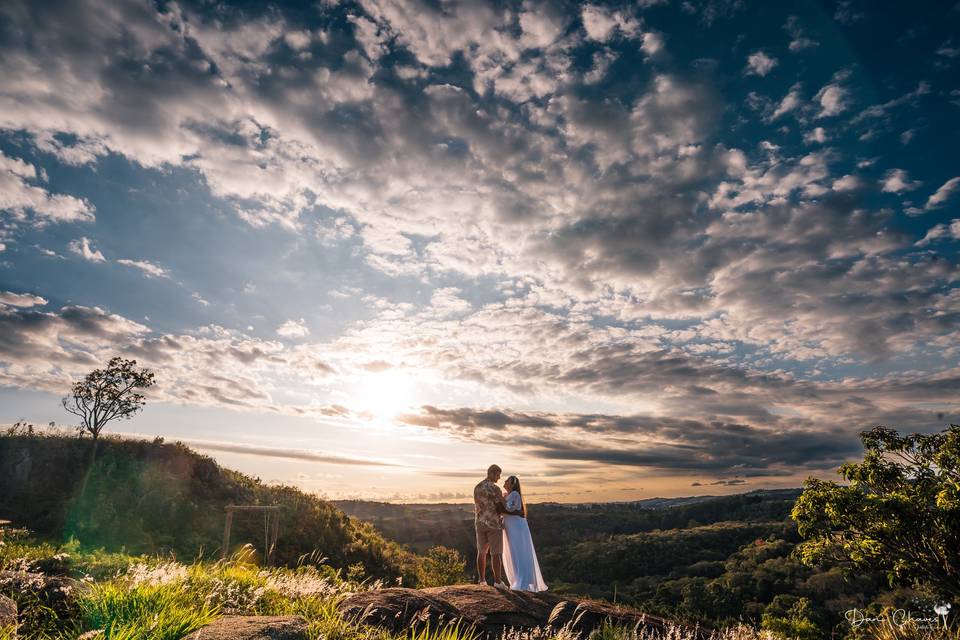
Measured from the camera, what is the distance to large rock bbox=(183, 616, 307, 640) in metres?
4.82

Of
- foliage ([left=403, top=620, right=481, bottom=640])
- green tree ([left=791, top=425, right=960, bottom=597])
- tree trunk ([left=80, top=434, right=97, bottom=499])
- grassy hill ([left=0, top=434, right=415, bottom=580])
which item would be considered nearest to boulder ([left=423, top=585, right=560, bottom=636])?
foliage ([left=403, top=620, right=481, bottom=640])

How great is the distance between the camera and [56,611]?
6.39m

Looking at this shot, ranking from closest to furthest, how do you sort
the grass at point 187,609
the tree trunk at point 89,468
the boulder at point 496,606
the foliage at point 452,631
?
the grass at point 187,609 < the foliage at point 452,631 < the boulder at point 496,606 < the tree trunk at point 89,468

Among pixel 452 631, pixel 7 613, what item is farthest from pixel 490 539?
pixel 7 613

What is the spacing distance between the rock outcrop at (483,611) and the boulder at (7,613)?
3.51 metres

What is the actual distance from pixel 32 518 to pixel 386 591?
25.6m

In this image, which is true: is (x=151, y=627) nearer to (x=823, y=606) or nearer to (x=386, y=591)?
(x=386, y=591)

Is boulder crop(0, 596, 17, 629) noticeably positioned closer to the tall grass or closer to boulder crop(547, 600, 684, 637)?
the tall grass

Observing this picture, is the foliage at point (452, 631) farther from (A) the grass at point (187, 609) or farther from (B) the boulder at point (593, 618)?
(B) the boulder at point (593, 618)

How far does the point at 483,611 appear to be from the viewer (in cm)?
809

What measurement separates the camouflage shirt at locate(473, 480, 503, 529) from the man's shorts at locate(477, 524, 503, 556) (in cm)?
10

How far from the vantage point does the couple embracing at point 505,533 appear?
37.6ft

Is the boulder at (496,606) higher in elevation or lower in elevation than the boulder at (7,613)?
lower

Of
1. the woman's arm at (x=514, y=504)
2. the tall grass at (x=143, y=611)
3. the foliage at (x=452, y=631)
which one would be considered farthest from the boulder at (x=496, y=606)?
the tall grass at (x=143, y=611)
